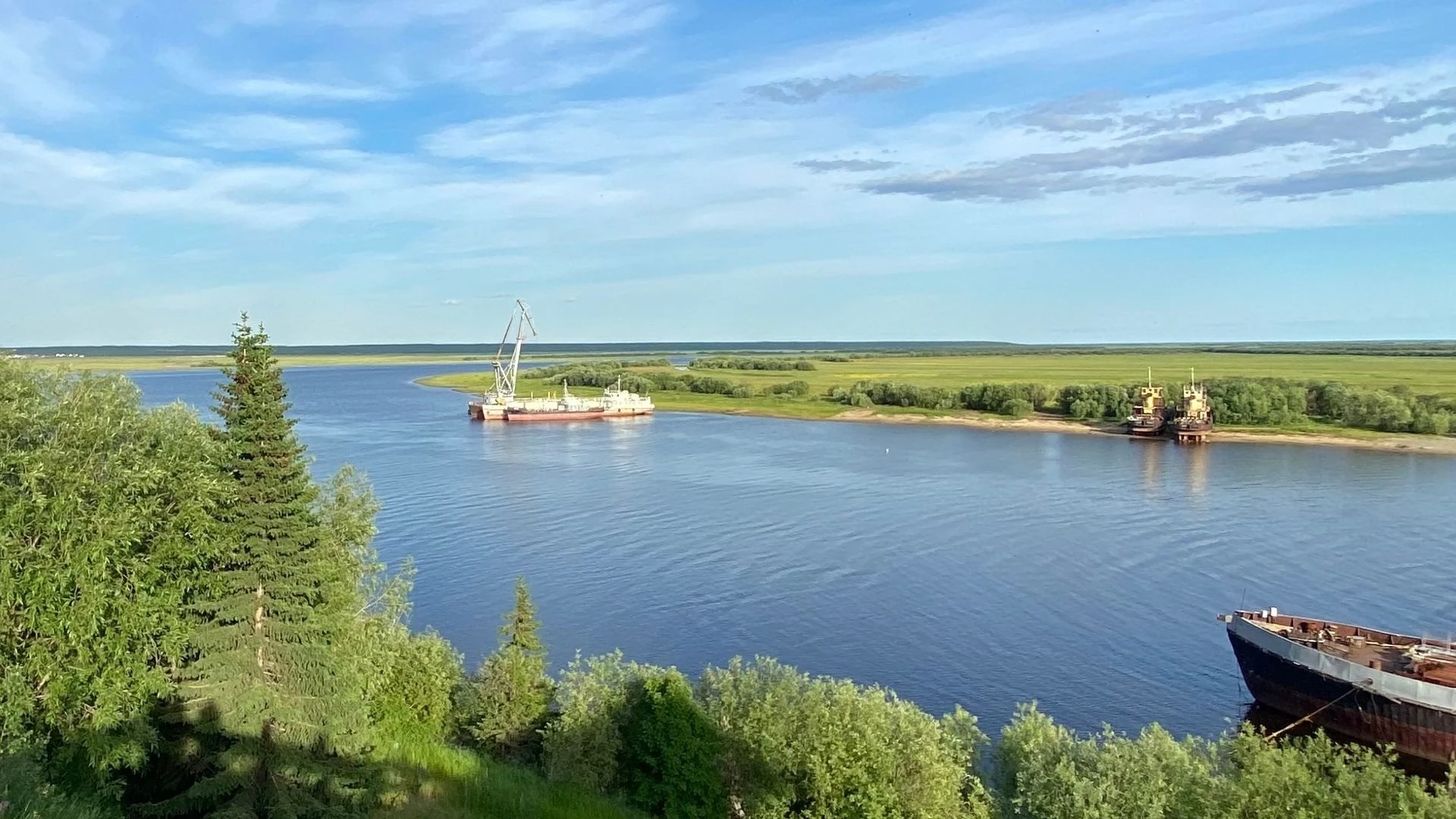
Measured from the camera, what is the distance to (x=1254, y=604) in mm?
35594

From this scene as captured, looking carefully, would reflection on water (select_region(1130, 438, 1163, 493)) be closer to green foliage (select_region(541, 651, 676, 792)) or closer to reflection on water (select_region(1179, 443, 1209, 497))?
reflection on water (select_region(1179, 443, 1209, 497))

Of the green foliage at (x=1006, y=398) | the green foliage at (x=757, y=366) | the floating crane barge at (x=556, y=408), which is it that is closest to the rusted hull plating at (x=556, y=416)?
the floating crane barge at (x=556, y=408)

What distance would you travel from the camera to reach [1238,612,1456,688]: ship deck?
84.5 ft

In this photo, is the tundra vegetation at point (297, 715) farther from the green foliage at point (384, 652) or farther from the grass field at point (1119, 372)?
the grass field at point (1119, 372)

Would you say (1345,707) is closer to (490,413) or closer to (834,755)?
(834,755)

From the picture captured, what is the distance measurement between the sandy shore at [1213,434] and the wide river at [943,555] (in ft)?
8.94

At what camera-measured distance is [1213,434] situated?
8450 centimetres

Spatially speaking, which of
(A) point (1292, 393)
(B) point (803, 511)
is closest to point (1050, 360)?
(A) point (1292, 393)

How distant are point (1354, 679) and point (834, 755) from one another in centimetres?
1550

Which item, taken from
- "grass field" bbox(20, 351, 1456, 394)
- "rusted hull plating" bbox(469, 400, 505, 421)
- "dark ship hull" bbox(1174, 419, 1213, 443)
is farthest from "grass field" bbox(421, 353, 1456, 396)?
"dark ship hull" bbox(1174, 419, 1213, 443)

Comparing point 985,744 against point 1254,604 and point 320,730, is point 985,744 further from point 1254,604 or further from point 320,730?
point 1254,604

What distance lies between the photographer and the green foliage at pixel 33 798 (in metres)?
12.1

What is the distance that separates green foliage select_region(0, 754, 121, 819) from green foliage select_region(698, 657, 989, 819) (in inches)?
397

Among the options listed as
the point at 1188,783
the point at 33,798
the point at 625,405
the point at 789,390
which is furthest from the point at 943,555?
the point at 789,390
